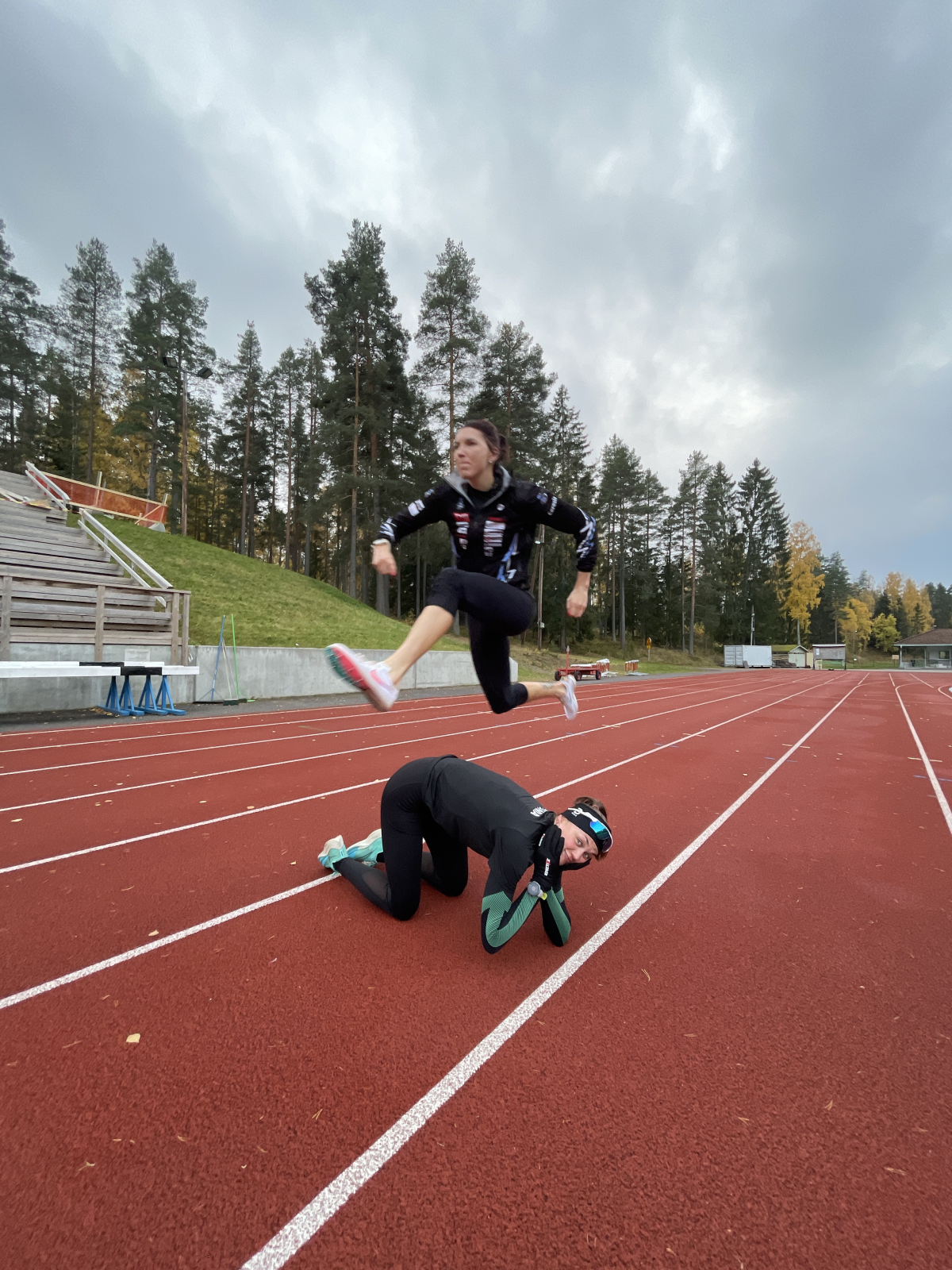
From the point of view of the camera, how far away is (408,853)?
116 inches

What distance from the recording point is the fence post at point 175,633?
42.3ft

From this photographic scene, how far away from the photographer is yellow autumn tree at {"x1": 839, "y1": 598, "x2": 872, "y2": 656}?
244 ft

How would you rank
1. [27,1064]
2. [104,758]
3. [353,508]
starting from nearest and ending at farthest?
[27,1064], [104,758], [353,508]

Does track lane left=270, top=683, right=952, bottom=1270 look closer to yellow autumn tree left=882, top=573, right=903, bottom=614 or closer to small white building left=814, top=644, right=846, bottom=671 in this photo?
small white building left=814, top=644, right=846, bottom=671

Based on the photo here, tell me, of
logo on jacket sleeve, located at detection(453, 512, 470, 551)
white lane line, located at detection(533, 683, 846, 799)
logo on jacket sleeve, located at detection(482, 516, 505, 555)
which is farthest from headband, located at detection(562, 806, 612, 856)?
white lane line, located at detection(533, 683, 846, 799)

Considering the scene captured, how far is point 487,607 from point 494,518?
21.2 inches

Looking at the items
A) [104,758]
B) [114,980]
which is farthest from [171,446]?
[114,980]

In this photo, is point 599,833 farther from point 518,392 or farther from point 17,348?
point 17,348

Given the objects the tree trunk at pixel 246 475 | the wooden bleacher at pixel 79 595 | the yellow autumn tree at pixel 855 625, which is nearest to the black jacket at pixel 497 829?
the wooden bleacher at pixel 79 595

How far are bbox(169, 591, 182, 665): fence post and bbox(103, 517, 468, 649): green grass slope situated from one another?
2063 mm

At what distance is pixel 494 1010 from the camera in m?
2.36

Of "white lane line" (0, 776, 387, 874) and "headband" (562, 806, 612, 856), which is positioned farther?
"white lane line" (0, 776, 387, 874)

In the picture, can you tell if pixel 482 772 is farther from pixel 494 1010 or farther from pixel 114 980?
pixel 114 980

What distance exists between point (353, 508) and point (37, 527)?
40.9 feet
